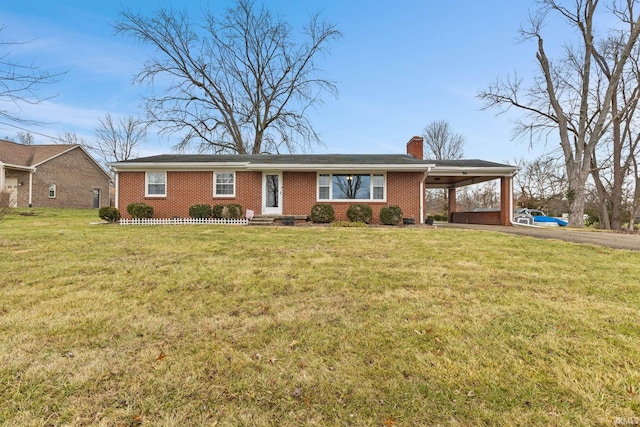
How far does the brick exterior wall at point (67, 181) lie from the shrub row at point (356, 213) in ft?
78.4

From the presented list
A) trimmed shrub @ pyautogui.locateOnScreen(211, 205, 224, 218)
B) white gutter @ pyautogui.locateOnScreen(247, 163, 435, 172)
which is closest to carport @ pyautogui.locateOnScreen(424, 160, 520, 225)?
white gutter @ pyautogui.locateOnScreen(247, 163, 435, 172)

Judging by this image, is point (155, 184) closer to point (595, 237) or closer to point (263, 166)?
point (263, 166)

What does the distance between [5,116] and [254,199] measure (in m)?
9.98

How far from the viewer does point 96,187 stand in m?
27.8

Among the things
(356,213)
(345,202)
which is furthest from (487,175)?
(345,202)

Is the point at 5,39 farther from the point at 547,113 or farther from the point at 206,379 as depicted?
the point at 547,113

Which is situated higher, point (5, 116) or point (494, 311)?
point (5, 116)

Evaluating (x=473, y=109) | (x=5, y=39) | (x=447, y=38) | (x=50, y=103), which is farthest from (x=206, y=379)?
(x=473, y=109)

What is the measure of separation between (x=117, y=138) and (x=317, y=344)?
4297cm

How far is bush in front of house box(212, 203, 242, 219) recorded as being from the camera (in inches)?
516

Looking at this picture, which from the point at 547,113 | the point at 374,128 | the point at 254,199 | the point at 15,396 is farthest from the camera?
the point at 374,128

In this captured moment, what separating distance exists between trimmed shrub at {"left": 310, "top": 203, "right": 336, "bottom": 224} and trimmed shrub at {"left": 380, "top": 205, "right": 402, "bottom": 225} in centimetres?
219

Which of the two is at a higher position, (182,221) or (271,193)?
(271,193)

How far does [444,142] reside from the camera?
35.6 meters
